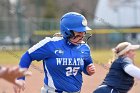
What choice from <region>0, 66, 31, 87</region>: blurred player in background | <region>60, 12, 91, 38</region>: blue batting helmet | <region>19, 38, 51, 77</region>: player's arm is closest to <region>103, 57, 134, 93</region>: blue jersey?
<region>60, 12, 91, 38</region>: blue batting helmet

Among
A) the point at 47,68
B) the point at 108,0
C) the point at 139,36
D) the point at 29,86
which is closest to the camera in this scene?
the point at 47,68

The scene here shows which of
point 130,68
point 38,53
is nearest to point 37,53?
point 38,53

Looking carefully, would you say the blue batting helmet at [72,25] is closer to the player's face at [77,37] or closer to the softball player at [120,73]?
the player's face at [77,37]

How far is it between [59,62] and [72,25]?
0.47m

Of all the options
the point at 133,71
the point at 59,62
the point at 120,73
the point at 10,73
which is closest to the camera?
the point at 10,73

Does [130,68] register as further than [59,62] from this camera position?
Yes

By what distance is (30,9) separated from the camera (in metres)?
52.5

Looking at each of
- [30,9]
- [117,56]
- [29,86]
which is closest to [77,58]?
[117,56]

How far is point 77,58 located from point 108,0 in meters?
35.6

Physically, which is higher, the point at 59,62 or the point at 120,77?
the point at 59,62

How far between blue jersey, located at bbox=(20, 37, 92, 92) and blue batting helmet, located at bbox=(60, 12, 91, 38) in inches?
5.1

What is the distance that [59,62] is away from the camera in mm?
6617

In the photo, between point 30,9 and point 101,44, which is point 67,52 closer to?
point 101,44

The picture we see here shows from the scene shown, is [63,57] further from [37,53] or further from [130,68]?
[130,68]
